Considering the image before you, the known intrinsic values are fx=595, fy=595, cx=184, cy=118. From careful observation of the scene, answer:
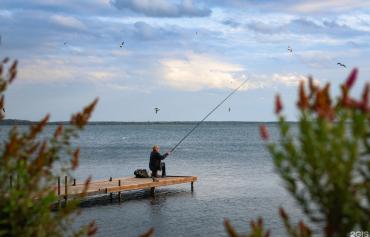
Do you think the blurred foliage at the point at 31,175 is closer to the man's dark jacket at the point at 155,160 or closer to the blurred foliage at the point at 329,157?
the blurred foliage at the point at 329,157

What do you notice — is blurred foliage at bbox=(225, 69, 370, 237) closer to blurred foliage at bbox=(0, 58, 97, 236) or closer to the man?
blurred foliage at bbox=(0, 58, 97, 236)

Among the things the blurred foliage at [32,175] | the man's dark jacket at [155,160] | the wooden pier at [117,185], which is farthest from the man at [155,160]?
the blurred foliage at [32,175]

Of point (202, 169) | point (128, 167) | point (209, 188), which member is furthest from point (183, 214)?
Result: point (128, 167)

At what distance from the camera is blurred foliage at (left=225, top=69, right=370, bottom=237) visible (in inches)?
148

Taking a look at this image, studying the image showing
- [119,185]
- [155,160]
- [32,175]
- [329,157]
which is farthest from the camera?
[155,160]

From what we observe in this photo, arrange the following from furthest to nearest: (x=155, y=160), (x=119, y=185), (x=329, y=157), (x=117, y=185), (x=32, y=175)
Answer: (x=155, y=160) < (x=117, y=185) < (x=119, y=185) < (x=32, y=175) < (x=329, y=157)

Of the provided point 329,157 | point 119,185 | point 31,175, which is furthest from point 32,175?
point 119,185

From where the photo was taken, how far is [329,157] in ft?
12.4

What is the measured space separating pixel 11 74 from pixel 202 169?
49.5m

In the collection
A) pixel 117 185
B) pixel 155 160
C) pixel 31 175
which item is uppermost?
pixel 31 175

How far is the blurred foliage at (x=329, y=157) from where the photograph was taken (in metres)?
3.77

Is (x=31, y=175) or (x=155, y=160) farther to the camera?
(x=155, y=160)

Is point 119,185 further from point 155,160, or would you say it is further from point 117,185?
point 155,160

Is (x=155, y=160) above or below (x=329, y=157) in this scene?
below
